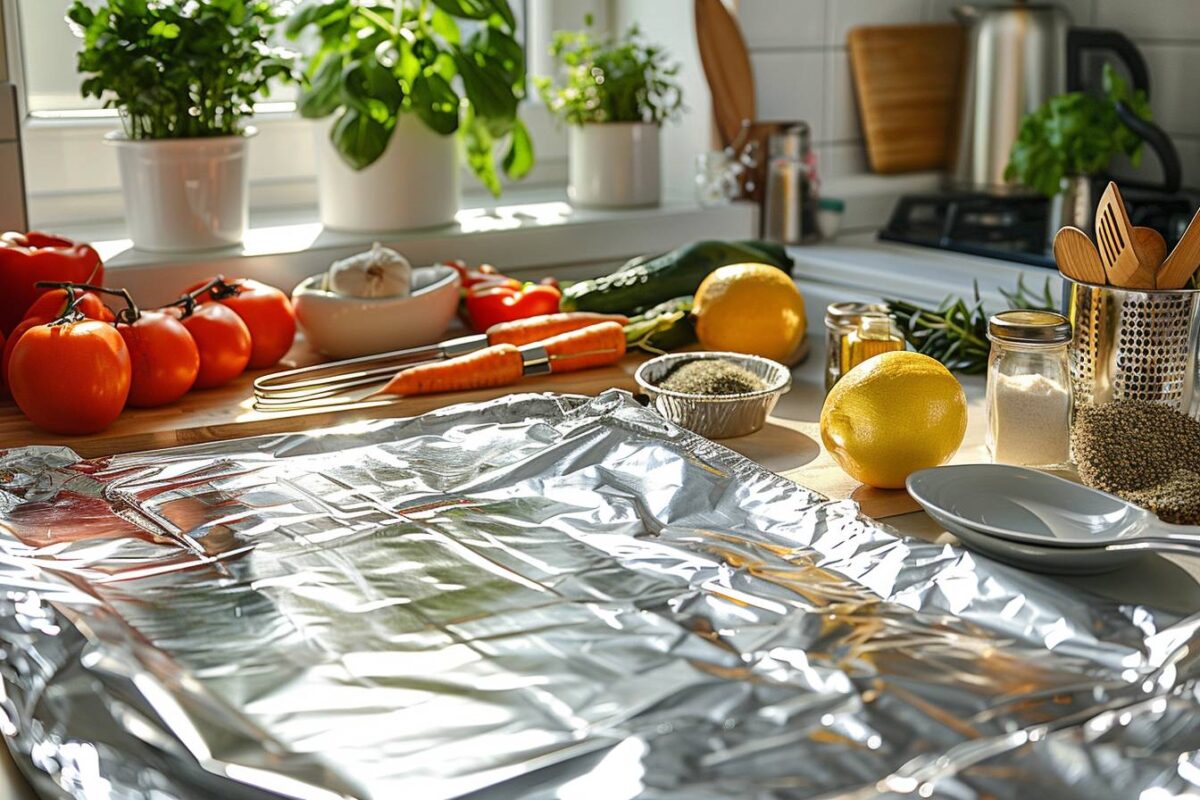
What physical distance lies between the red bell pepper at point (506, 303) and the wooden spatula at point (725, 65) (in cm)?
53

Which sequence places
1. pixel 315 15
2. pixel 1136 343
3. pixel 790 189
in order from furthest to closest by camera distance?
pixel 790 189, pixel 315 15, pixel 1136 343

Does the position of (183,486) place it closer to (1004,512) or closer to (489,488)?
(489,488)

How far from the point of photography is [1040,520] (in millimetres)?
856

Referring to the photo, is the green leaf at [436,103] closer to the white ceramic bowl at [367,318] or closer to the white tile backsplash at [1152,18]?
the white ceramic bowl at [367,318]

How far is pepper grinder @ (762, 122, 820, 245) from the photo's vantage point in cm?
179

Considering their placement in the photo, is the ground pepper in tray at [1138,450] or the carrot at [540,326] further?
the carrot at [540,326]

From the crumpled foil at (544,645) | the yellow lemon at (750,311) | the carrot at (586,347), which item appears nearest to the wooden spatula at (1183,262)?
the crumpled foil at (544,645)

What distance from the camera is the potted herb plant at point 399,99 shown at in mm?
1514

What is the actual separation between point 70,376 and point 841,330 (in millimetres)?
652

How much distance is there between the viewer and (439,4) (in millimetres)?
1543

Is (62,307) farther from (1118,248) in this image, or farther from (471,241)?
(1118,248)

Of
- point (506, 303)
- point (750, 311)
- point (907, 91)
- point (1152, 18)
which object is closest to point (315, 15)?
point (506, 303)

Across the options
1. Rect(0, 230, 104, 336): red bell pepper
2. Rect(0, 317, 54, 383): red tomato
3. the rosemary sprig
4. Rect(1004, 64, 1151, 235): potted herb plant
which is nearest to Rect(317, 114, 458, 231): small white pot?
Rect(0, 230, 104, 336): red bell pepper

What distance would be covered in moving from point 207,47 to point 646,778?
1.04m
